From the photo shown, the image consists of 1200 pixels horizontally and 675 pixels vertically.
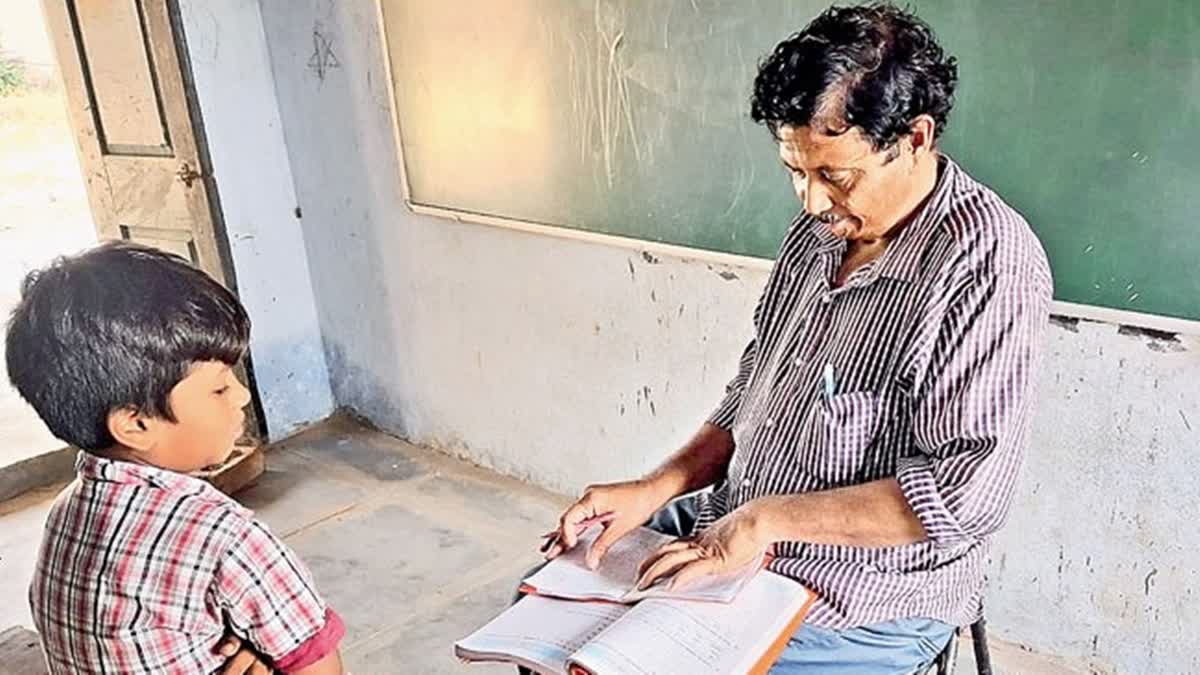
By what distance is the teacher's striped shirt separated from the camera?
3.56 ft

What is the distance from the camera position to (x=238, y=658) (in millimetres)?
995

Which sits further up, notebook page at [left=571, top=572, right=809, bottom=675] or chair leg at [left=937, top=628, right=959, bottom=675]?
notebook page at [left=571, top=572, right=809, bottom=675]

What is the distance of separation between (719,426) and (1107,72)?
32.2 inches

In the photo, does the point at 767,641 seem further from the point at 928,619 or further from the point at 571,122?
the point at 571,122

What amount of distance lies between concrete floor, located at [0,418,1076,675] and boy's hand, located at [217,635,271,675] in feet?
3.88

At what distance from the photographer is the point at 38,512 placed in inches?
119

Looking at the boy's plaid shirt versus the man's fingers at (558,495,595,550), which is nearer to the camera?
the boy's plaid shirt

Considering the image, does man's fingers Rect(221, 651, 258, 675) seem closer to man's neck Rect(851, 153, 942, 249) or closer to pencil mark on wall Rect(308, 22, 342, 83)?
man's neck Rect(851, 153, 942, 249)

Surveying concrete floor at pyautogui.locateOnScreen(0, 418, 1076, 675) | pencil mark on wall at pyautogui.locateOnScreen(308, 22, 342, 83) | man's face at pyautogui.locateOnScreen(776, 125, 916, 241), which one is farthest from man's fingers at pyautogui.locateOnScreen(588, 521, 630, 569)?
pencil mark on wall at pyautogui.locateOnScreen(308, 22, 342, 83)

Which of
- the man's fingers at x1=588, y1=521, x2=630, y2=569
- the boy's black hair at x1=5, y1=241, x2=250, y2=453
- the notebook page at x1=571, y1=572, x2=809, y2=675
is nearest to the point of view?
the boy's black hair at x1=5, y1=241, x2=250, y2=453

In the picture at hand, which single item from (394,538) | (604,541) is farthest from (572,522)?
(394,538)

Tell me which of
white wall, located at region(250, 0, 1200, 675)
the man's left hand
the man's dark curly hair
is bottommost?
white wall, located at region(250, 0, 1200, 675)

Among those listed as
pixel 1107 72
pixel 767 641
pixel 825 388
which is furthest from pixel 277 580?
pixel 1107 72

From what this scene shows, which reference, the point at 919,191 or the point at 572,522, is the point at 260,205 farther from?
the point at 919,191
